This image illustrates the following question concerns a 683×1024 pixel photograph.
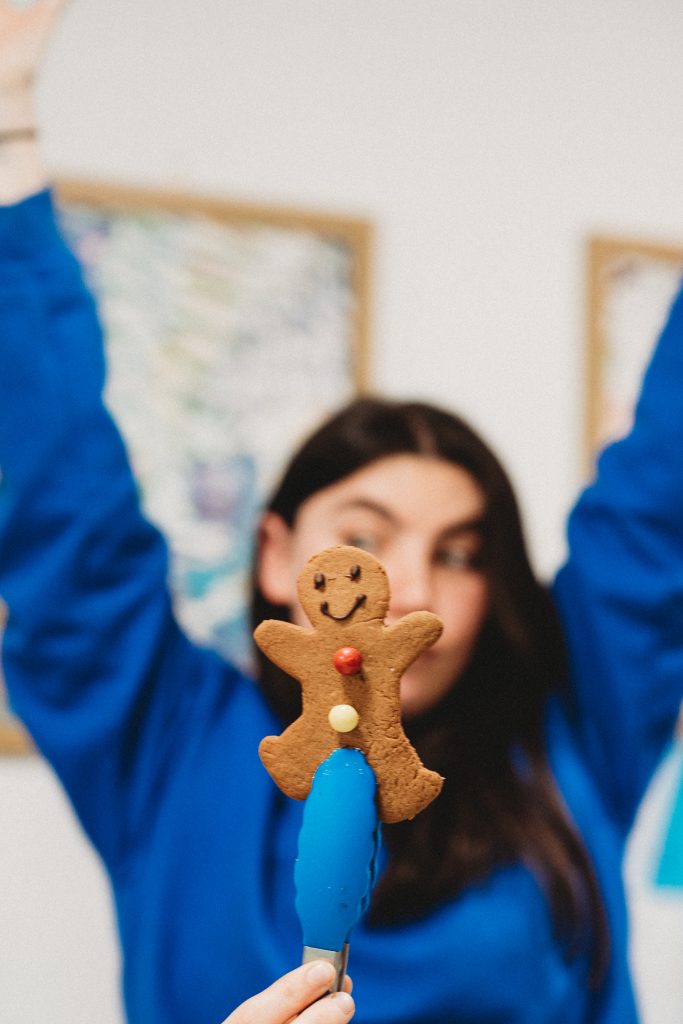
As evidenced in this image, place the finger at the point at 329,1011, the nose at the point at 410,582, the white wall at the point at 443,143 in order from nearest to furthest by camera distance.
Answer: the finger at the point at 329,1011, the nose at the point at 410,582, the white wall at the point at 443,143

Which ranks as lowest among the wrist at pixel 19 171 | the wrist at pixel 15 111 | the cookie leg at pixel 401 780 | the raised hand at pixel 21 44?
the cookie leg at pixel 401 780

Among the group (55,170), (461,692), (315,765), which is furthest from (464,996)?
(55,170)

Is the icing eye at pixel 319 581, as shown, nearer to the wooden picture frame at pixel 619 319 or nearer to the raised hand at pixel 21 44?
the raised hand at pixel 21 44

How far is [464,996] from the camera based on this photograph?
0.43m

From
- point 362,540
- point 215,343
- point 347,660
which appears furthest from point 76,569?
point 215,343

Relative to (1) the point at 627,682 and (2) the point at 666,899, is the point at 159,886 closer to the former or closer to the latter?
(1) the point at 627,682

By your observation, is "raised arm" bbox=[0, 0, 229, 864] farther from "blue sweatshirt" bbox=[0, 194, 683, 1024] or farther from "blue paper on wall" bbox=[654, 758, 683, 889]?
"blue paper on wall" bbox=[654, 758, 683, 889]

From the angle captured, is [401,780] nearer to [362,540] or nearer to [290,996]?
[290,996]

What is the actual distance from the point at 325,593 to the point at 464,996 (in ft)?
0.97

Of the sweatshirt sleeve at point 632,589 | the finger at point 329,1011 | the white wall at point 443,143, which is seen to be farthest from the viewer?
the white wall at point 443,143


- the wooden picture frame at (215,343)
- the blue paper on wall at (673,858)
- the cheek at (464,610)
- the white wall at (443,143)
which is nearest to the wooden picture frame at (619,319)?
the white wall at (443,143)

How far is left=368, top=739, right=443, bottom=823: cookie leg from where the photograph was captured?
0.24 m

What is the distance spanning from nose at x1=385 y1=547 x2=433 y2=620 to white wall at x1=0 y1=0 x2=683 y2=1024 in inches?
18.7

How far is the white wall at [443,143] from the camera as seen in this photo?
0.78m
